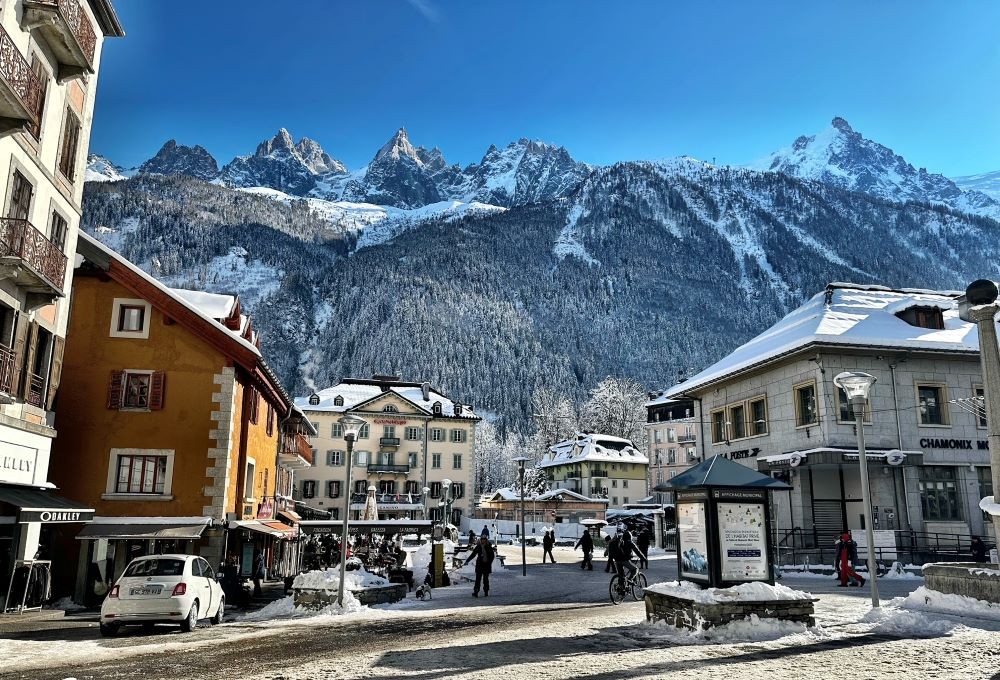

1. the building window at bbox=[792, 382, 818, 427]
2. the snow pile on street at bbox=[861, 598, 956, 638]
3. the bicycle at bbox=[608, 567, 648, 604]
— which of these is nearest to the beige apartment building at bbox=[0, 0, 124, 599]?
the bicycle at bbox=[608, 567, 648, 604]

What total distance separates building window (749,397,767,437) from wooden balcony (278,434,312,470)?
73.8ft

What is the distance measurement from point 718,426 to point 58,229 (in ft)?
100

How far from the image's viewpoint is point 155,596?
44.4 ft

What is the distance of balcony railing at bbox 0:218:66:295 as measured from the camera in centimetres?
1628

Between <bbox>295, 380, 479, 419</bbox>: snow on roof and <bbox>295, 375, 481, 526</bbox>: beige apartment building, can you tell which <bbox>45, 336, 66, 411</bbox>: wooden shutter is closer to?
<bbox>295, 380, 479, 419</bbox>: snow on roof

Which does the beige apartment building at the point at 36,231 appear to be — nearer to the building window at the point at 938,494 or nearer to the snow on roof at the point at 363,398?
the building window at the point at 938,494

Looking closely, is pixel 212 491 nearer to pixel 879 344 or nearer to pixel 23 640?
pixel 23 640

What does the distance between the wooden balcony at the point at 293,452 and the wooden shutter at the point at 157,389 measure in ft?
42.7

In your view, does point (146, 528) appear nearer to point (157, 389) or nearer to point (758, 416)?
point (157, 389)

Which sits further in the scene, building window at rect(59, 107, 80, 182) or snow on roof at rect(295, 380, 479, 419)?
snow on roof at rect(295, 380, 479, 419)

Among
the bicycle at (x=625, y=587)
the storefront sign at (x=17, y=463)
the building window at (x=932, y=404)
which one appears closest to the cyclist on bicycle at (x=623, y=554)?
the bicycle at (x=625, y=587)

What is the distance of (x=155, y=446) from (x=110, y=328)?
411 cm

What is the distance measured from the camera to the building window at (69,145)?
20.0 meters

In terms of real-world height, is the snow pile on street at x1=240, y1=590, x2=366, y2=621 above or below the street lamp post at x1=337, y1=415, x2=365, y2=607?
below
